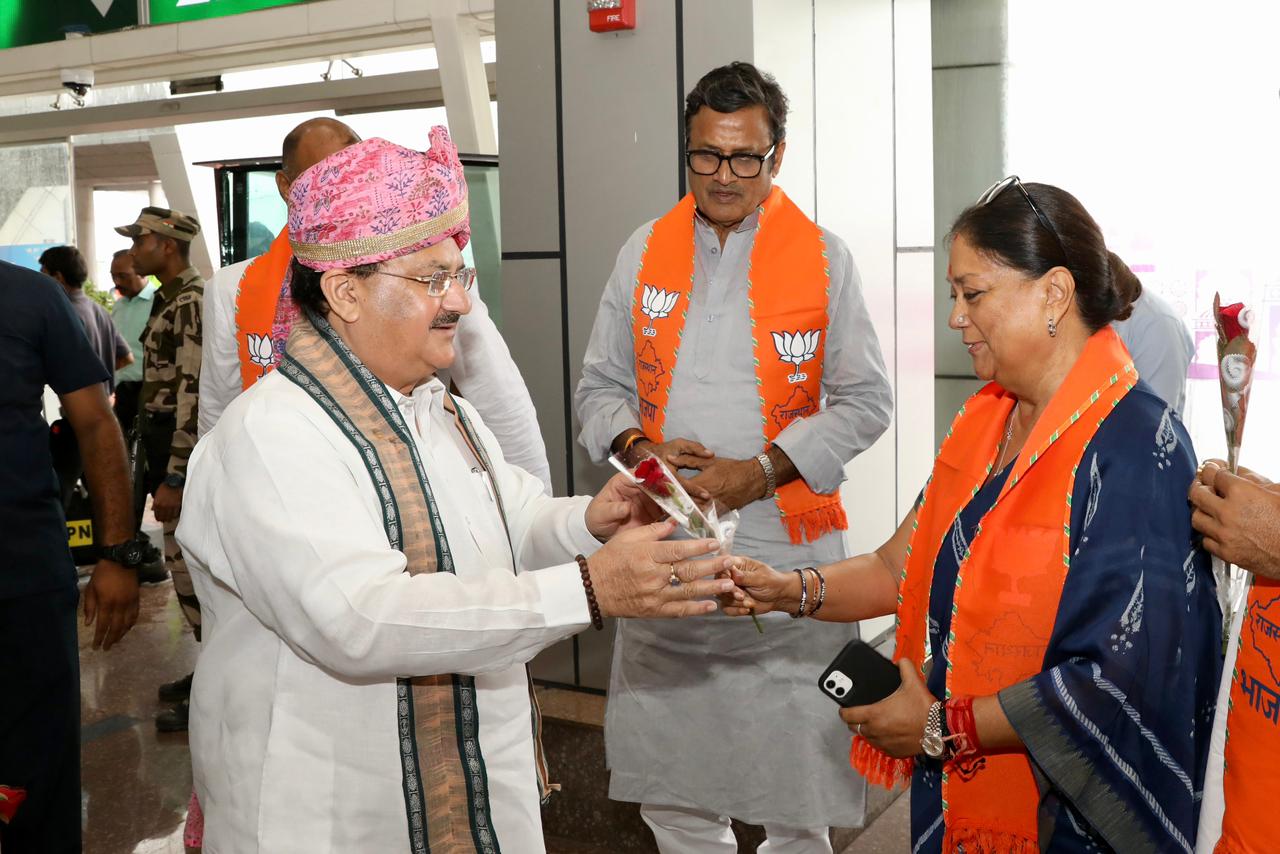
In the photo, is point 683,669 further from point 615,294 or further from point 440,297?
point 440,297

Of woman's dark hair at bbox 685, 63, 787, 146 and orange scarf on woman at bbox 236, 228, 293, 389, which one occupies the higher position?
woman's dark hair at bbox 685, 63, 787, 146

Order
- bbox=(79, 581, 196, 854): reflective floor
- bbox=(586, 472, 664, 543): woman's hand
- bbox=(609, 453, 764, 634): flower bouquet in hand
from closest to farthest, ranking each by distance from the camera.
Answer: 1. bbox=(609, 453, 764, 634): flower bouquet in hand
2. bbox=(586, 472, 664, 543): woman's hand
3. bbox=(79, 581, 196, 854): reflective floor

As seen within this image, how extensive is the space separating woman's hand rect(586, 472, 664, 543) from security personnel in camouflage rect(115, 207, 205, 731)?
2878 millimetres

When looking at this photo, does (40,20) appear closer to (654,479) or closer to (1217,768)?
(654,479)

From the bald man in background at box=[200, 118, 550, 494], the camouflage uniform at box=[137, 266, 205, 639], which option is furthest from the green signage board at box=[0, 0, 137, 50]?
the bald man in background at box=[200, 118, 550, 494]

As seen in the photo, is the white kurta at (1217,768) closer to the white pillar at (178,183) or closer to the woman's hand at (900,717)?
the woman's hand at (900,717)

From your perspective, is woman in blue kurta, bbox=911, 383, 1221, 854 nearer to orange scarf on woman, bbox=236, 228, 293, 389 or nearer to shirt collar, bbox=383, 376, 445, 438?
shirt collar, bbox=383, 376, 445, 438

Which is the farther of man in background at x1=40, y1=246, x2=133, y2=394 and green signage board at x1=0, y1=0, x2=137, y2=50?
man in background at x1=40, y1=246, x2=133, y2=394

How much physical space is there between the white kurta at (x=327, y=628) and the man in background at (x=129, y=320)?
694 cm

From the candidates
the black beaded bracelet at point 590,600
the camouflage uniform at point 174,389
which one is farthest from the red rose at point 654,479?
the camouflage uniform at point 174,389

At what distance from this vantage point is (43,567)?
3033 mm

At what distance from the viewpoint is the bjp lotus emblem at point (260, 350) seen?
10.1 feet

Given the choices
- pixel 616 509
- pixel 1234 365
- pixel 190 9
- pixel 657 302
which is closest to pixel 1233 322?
pixel 1234 365

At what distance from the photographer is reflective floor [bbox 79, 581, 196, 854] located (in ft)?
13.5
